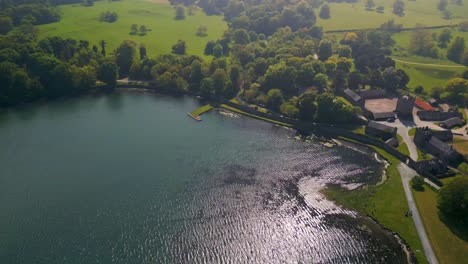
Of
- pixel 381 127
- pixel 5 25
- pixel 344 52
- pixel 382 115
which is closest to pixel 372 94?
pixel 382 115

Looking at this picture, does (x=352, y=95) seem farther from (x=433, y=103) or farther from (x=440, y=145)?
(x=440, y=145)

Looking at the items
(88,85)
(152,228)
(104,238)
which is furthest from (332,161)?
(88,85)

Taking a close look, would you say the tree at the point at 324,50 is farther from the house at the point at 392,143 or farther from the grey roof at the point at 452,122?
the house at the point at 392,143

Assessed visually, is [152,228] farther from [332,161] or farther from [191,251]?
[332,161]

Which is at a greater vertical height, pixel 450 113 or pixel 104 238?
pixel 450 113

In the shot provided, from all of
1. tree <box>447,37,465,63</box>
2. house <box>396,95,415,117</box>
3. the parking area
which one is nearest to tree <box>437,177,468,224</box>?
house <box>396,95,415,117</box>

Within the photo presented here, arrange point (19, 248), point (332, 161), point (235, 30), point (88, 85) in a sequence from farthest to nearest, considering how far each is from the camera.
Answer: point (235, 30), point (88, 85), point (332, 161), point (19, 248)
